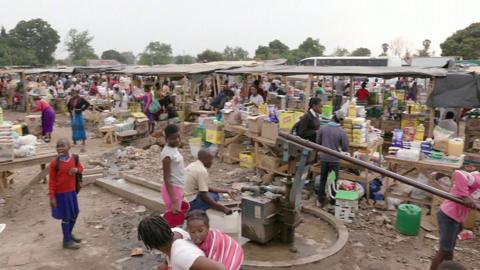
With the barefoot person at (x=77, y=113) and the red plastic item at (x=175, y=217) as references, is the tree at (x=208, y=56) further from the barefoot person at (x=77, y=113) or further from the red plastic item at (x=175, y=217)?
the red plastic item at (x=175, y=217)

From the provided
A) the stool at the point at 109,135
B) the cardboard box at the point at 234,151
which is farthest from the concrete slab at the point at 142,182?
the stool at the point at 109,135

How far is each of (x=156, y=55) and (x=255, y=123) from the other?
215 feet

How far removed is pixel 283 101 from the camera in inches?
522

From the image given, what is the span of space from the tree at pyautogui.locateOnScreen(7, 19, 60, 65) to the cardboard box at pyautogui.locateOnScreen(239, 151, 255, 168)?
215ft

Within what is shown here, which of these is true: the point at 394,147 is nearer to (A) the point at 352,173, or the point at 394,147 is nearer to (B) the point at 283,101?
(A) the point at 352,173

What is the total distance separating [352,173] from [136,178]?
14.5 ft

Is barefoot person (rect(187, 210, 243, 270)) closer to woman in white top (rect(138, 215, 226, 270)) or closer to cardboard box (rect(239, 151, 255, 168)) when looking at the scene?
woman in white top (rect(138, 215, 226, 270))

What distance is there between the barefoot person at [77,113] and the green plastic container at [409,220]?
894 centimetres

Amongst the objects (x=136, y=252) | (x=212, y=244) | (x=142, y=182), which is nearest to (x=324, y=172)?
(x=136, y=252)

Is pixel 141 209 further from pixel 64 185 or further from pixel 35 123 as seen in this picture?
pixel 35 123

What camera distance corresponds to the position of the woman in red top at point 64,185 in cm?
503

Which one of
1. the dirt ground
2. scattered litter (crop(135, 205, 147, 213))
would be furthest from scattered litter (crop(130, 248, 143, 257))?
scattered litter (crop(135, 205, 147, 213))

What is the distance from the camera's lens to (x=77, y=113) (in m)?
11.4

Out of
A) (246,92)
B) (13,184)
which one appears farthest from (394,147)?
(246,92)
